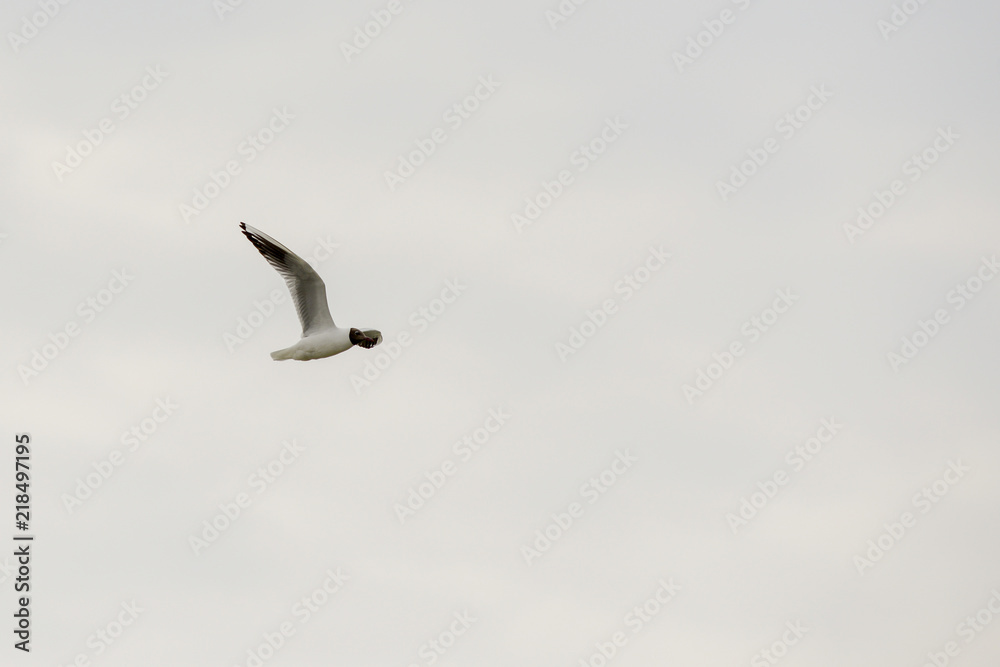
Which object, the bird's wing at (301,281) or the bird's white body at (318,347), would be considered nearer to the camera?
the bird's white body at (318,347)

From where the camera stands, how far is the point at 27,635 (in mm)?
38250

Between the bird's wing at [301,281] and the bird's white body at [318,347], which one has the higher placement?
the bird's wing at [301,281]

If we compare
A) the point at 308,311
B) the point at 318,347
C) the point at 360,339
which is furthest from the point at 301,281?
the point at 360,339

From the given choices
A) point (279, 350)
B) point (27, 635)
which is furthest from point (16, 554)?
point (279, 350)

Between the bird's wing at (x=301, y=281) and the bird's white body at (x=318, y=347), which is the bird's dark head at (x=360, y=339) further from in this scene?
the bird's wing at (x=301, y=281)

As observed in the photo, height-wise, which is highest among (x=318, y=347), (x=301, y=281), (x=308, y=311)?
(x=301, y=281)

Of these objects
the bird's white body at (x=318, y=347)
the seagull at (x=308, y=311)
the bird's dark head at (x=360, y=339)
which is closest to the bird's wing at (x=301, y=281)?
the seagull at (x=308, y=311)

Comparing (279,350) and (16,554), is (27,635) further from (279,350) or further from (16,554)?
(279,350)

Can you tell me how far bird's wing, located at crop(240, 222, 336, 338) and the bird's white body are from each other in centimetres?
43

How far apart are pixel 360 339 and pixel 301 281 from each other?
5.73ft

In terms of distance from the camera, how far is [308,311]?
33.3m

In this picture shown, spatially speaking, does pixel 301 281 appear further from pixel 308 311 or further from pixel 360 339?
pixel 360 339

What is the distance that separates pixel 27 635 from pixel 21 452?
13.3 feet

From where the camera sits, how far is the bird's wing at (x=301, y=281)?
33000 mm
